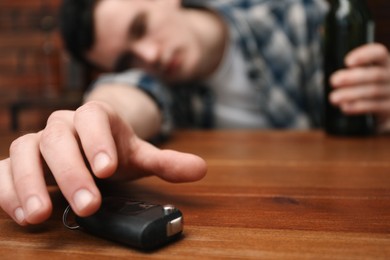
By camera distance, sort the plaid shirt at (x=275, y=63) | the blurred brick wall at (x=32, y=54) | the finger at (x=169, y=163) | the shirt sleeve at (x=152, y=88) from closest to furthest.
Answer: the finger at (x=169, y=163) < the shirt sleeve at (x=152, y=88) < the plaid shirt at (x=275, y=63) < the blurred brick wall at (x=32, y=54)

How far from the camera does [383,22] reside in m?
2.17

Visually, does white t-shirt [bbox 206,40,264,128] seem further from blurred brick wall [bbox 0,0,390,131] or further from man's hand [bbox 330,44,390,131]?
blurred brick wall [bbox 0,0,390,131]

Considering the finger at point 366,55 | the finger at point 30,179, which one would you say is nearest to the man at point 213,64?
the finger at point 366,55

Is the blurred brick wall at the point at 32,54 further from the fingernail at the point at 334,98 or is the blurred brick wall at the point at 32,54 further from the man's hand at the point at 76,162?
the man's hand at the point at 76,162

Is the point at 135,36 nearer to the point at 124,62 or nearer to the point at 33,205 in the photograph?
the point at 124,62

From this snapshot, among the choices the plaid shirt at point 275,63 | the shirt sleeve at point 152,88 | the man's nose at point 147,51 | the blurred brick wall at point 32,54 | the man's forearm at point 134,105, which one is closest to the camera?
the man's forearm at point 134,105

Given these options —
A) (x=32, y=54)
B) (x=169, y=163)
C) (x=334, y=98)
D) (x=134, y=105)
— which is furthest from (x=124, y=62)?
(x=32, y=54)

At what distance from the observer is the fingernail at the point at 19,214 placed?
0.39 metres

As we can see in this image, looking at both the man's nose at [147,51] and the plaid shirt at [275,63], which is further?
the plaid shirt at [275,63]

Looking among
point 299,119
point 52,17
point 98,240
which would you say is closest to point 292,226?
point 98,240

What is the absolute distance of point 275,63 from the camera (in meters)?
1.50

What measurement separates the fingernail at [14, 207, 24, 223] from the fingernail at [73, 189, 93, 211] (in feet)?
0.23

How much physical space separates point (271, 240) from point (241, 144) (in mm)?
575

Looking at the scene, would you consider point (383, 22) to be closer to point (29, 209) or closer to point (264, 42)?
point (264, 42)
